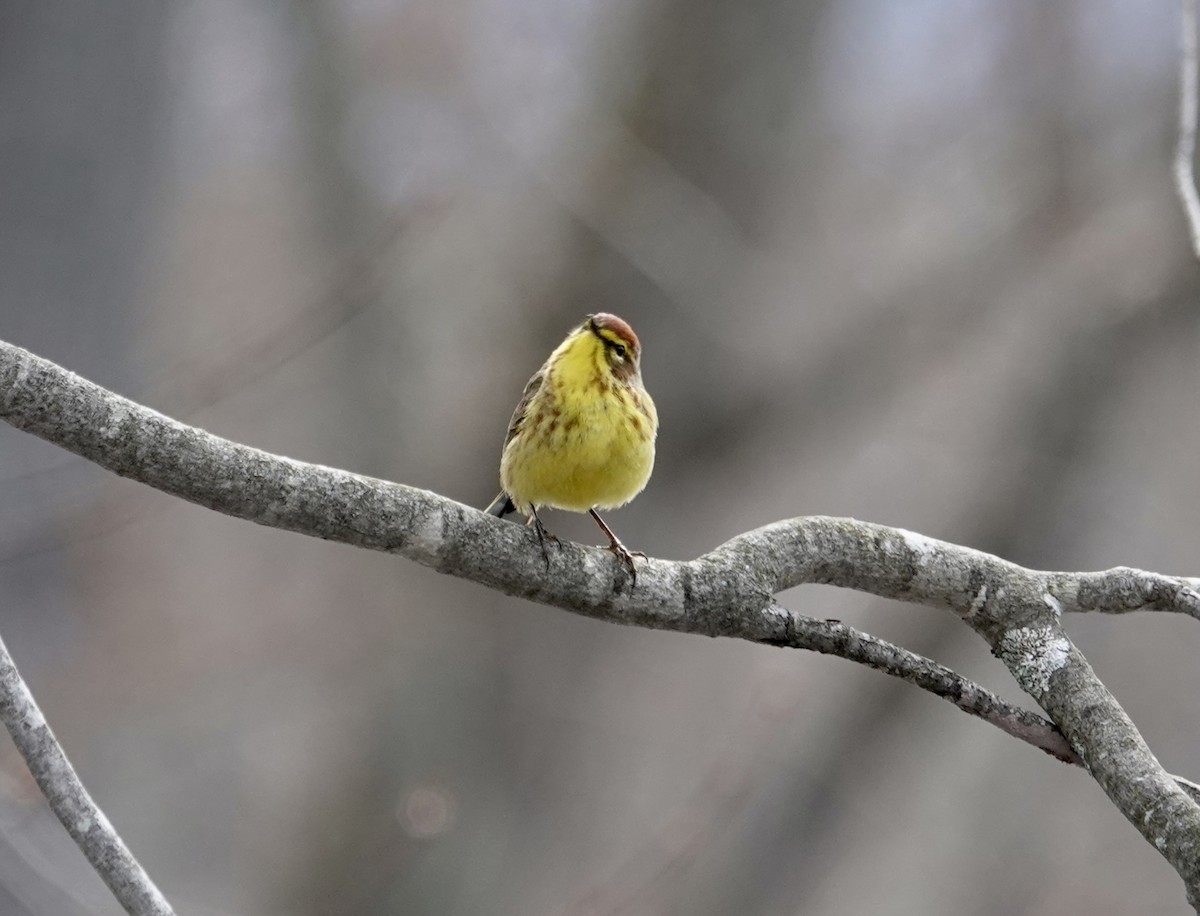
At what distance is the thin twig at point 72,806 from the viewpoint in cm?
161

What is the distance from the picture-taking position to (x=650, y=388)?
619 centimetres

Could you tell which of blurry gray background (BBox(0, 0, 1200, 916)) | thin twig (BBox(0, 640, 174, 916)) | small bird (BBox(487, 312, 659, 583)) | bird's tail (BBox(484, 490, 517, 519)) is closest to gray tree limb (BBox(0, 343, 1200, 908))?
thin twig (BBox(0, 640, 174, 916))

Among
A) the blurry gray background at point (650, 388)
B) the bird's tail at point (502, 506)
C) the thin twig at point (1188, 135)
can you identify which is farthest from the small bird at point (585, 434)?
the blurry gray background at point (650, 388)

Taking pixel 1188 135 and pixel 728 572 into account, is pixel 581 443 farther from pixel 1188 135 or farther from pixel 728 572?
pixel 1188 135

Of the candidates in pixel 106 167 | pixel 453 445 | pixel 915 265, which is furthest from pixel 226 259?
pixel 915 265

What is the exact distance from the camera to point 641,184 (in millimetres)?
6250

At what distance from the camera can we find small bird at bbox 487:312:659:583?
2715 millimetres

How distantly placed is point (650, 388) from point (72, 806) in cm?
473

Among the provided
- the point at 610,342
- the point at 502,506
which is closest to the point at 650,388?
the point at 502,506

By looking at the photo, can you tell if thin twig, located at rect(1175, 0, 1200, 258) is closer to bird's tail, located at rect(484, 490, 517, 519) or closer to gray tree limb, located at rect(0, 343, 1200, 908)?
gray tree limb, located at rect(0, 343, 1200, 908)

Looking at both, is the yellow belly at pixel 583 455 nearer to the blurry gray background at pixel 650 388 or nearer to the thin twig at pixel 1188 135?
the thin twig at pixel 1188 135

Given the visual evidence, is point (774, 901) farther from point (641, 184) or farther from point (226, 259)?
point (226, 259)

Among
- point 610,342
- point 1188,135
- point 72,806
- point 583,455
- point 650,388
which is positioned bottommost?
point 72,806

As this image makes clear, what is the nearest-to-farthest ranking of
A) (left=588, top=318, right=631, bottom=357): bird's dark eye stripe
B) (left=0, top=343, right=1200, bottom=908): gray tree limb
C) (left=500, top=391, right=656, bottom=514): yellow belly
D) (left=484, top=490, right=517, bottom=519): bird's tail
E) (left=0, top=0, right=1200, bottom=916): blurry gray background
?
(left=0, top=343, right=1200, bottom=908): gray tree limb, (left=500, top=391, right=656, bottom=514): yellow belly, (left=588, top=318, right=631, bottom=357): bird's dark eye stripe, (left=484, top=490, right=517, bottom=519): bird's tail, (left=0, top=0, right=1200, bottom=916): blurry gray background
